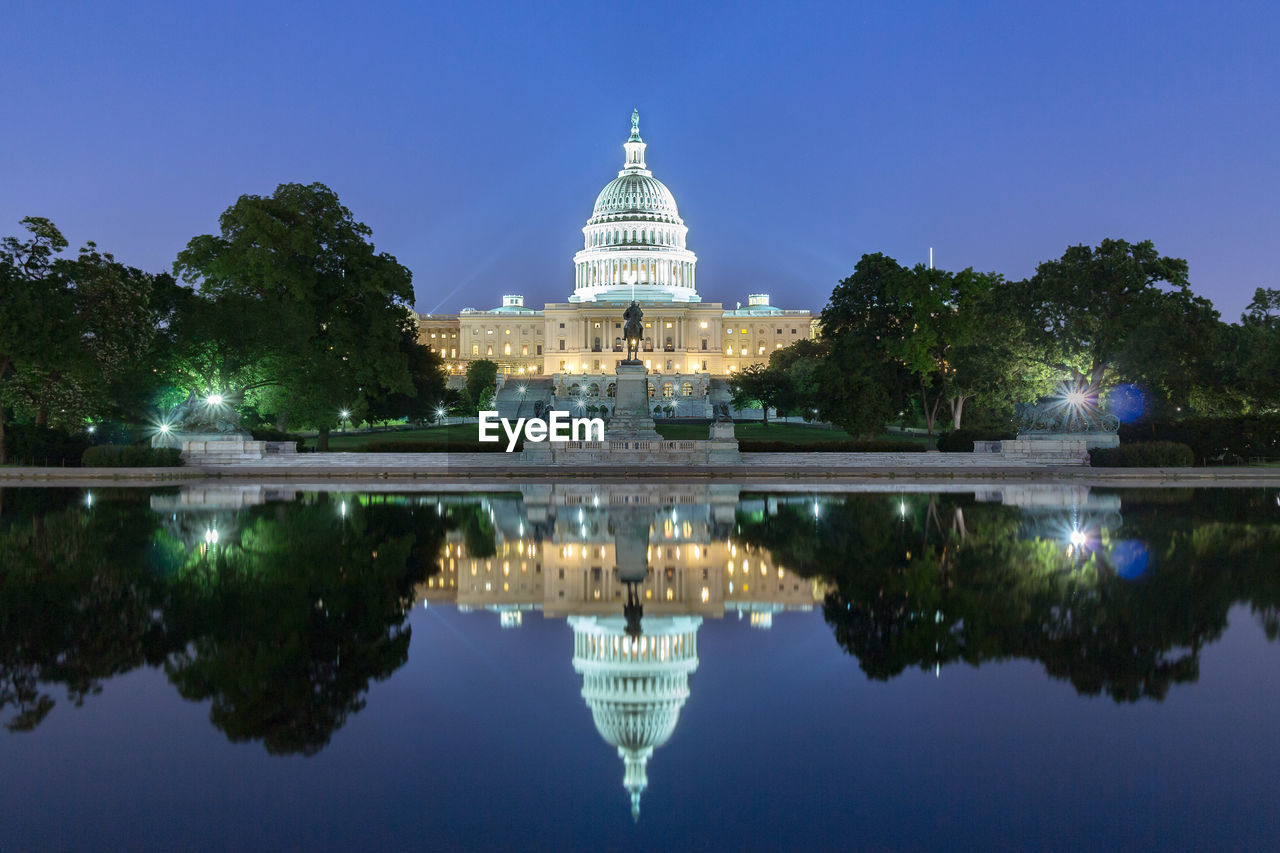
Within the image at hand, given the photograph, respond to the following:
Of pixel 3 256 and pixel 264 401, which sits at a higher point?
pixel 3 256

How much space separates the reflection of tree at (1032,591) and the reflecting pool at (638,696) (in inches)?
2.9

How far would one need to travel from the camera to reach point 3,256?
43812 millimetres

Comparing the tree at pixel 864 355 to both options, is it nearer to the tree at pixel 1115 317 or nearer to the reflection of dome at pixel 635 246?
the tree at pixel 1115 317

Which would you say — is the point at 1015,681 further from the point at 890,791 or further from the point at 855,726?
the point at 890,791

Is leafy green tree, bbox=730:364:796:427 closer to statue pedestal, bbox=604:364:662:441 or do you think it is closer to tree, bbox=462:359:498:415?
tree, bbox=462:359:498:415

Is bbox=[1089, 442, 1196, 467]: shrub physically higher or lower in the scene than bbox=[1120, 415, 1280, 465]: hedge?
lower

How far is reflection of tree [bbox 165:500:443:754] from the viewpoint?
9070mm

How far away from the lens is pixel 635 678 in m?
9.99

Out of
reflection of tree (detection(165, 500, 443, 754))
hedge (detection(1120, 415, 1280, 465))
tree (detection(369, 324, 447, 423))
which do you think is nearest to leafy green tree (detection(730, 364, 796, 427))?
tree (detection(369, 324, 447, 423))

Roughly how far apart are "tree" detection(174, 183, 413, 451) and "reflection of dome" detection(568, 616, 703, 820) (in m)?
39.3

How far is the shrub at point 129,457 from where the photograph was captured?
42000 mm

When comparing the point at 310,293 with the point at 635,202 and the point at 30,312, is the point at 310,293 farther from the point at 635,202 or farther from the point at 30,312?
the point at 635,202

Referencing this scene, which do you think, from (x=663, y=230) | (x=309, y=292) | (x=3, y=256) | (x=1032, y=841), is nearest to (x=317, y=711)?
(x=1032, y=841)

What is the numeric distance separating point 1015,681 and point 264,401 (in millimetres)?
45177
